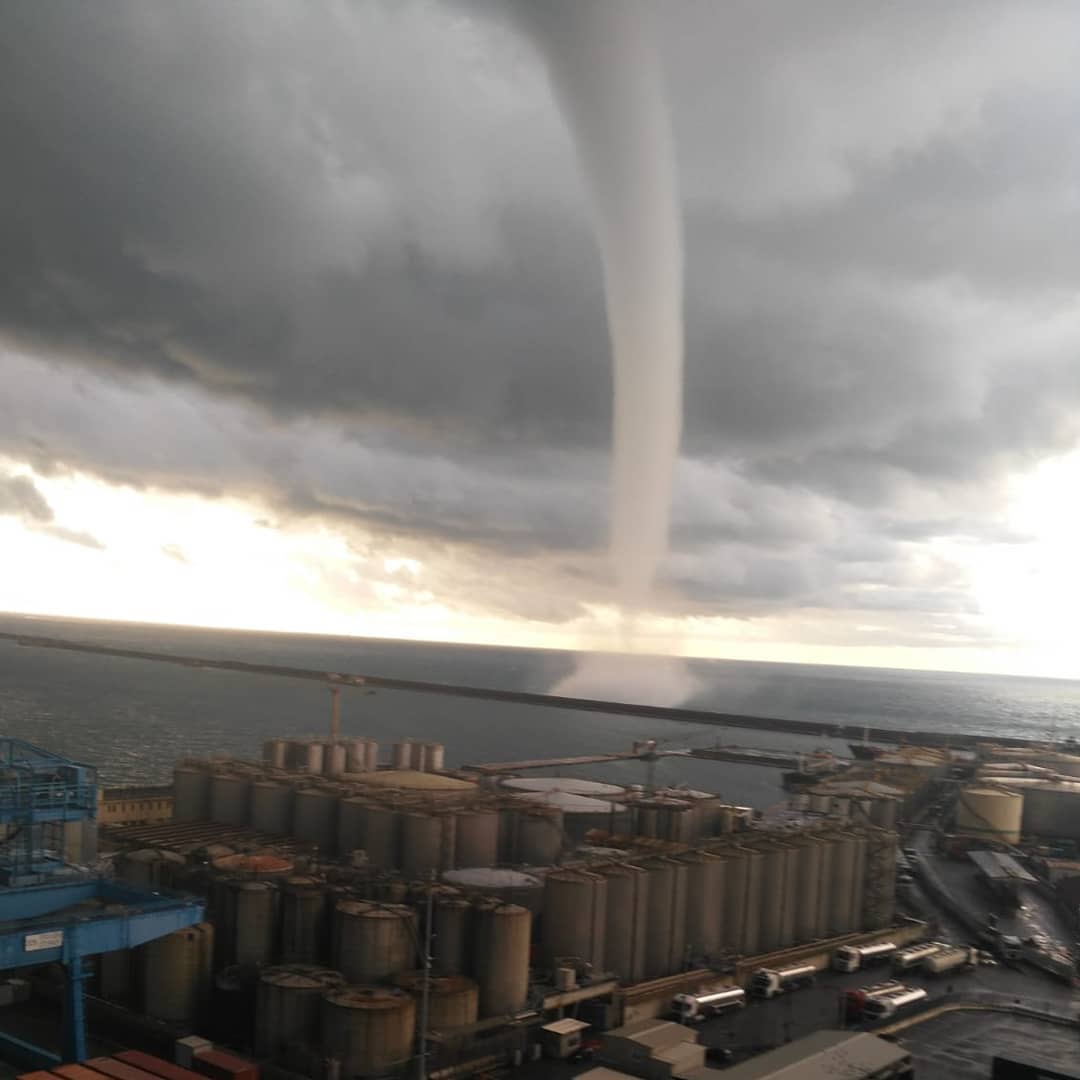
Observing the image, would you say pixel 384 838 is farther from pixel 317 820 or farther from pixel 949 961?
pixel 949 961

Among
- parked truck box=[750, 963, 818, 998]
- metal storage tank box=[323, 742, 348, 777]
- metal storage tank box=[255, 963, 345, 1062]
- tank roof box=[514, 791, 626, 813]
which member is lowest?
parked truck box=[750, 963, 818, 998]

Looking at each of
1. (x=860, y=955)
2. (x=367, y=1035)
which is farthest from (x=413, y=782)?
(x=367, y=1035)

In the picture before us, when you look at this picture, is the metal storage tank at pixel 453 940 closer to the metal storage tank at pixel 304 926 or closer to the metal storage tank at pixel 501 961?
the metal storage tank at pixel 501 961

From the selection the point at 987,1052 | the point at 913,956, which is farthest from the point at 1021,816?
the point at 987,1052

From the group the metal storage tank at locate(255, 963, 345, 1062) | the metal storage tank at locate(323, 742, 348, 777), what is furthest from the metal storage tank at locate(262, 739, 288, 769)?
the metal storage tank at locate(255, 963, 345, 1062)

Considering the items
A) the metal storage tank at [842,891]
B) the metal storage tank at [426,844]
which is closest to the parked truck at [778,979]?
the metal storage tank at [842,891]

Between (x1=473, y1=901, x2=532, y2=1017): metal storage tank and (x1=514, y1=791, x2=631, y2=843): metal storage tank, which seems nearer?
(x1=473, y1=901, x2=532, y2=1017): metal storage tank

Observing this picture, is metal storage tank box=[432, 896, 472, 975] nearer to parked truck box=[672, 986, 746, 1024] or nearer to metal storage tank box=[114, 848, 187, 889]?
parked truck box=[672, 986, 746, 1024]
